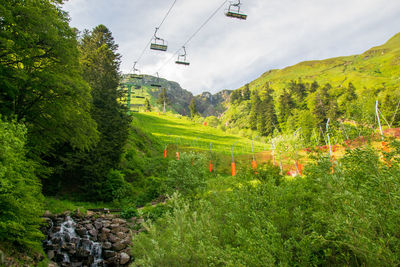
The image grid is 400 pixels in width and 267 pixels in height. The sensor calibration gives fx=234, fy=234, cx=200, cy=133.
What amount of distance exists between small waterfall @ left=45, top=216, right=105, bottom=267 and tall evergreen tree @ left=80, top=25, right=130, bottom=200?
31.1 feet

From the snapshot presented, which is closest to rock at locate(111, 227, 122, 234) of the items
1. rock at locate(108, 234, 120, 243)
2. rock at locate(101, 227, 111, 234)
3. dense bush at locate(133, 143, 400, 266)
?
rock at locate(101, 227, 111, 234)

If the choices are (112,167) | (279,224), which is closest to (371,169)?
(279,224)

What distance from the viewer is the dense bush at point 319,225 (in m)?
4.65

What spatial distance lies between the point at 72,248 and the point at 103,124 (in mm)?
17140

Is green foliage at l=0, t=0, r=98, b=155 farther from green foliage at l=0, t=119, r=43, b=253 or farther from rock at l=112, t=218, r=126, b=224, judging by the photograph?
rock at l=112, t=218, r=126, b=224

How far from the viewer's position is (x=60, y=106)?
733 inches

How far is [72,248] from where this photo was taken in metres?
16.2

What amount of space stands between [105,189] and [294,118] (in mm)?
97717

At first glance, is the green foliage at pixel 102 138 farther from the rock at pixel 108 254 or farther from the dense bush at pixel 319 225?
the dense bush at pixel 319 225

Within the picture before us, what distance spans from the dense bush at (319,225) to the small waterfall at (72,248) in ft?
30.1

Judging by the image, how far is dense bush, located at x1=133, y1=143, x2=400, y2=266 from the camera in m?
4.65

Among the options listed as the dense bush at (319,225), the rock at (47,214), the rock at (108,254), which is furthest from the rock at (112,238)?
the dense bush at (319,225)

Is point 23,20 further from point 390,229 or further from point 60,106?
point 390,229

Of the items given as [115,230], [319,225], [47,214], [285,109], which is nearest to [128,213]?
[115,230]
